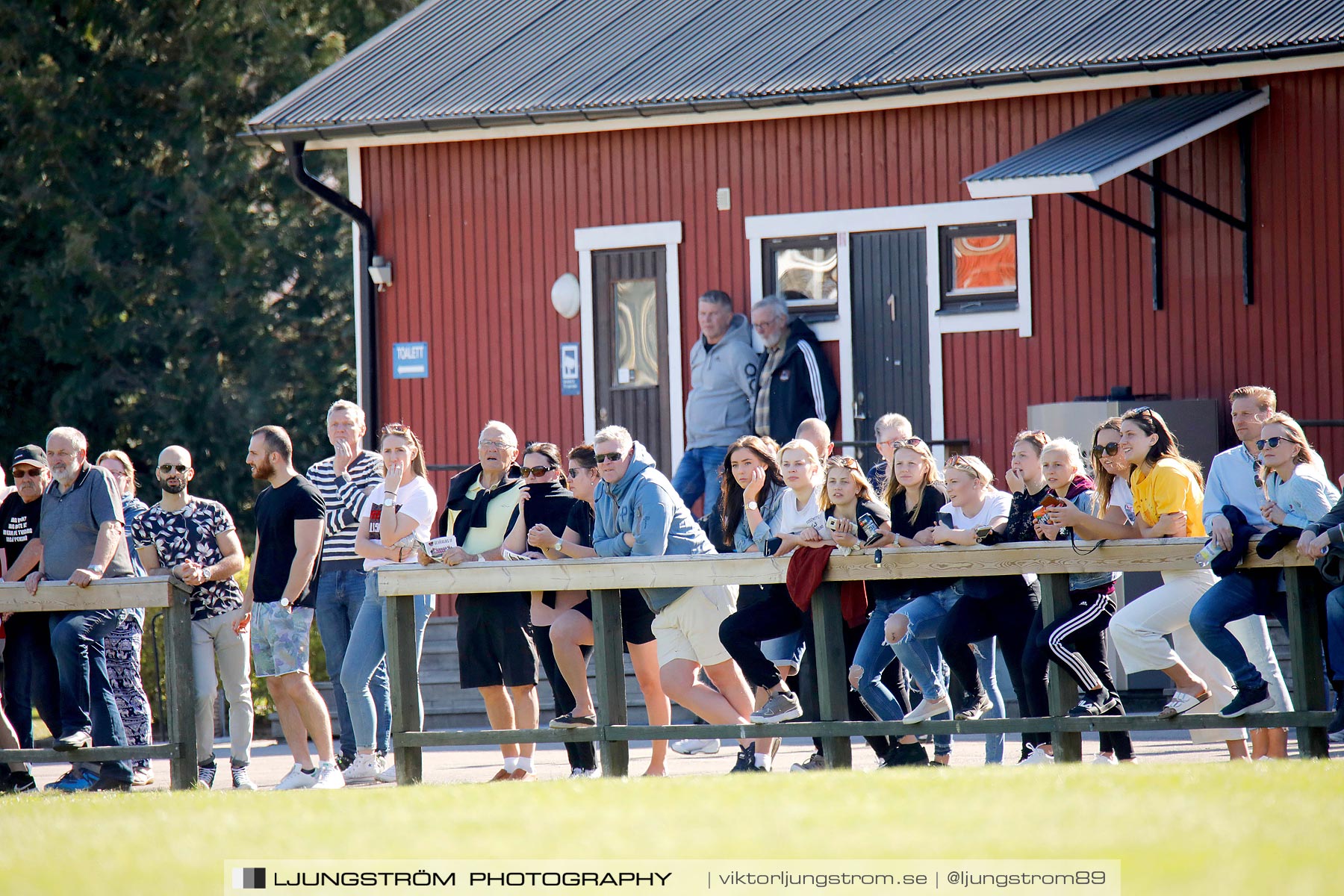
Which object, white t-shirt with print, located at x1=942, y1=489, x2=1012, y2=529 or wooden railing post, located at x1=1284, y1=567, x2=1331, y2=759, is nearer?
wooden railing post, located at x1=1284, y1=567, x2=1331, y2=759

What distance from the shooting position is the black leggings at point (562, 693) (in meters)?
10.2

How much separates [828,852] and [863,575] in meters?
3.27

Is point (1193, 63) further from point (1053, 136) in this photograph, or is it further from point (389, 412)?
point (389, 412)

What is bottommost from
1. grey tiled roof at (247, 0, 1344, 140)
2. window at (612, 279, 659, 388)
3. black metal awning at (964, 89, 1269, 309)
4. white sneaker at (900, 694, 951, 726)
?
white sneaker at (900, 694, 951, 726)

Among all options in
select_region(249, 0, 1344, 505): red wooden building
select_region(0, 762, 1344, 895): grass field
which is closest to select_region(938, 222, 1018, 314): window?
select_region(249, 0, 1344, 505): red wooden building

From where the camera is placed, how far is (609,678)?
30.6 ft

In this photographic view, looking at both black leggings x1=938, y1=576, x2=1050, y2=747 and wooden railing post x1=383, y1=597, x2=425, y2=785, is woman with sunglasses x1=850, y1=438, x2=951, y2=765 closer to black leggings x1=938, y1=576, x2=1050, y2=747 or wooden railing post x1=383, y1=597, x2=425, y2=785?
black leggings x1=938, y1=576, x2=1050, y2=747

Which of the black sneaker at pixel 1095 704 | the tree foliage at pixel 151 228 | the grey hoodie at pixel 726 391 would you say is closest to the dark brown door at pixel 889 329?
the grey hoodie at pixel 726 391

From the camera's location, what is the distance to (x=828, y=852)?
18.9 ft

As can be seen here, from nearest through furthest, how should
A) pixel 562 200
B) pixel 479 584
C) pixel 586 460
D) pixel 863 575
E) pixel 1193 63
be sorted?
pixel 863 575 < pixel 479 584 < pixel 586 460 < pixel 1193 63 < pixel 562 200

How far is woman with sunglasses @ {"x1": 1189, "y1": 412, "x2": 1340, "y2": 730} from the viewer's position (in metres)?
8.30

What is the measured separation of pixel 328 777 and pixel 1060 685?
383cm

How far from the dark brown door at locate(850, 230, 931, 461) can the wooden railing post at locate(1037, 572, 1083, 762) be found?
6214mm

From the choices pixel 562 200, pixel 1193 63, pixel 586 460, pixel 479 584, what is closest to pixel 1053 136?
pixel 1193 63
